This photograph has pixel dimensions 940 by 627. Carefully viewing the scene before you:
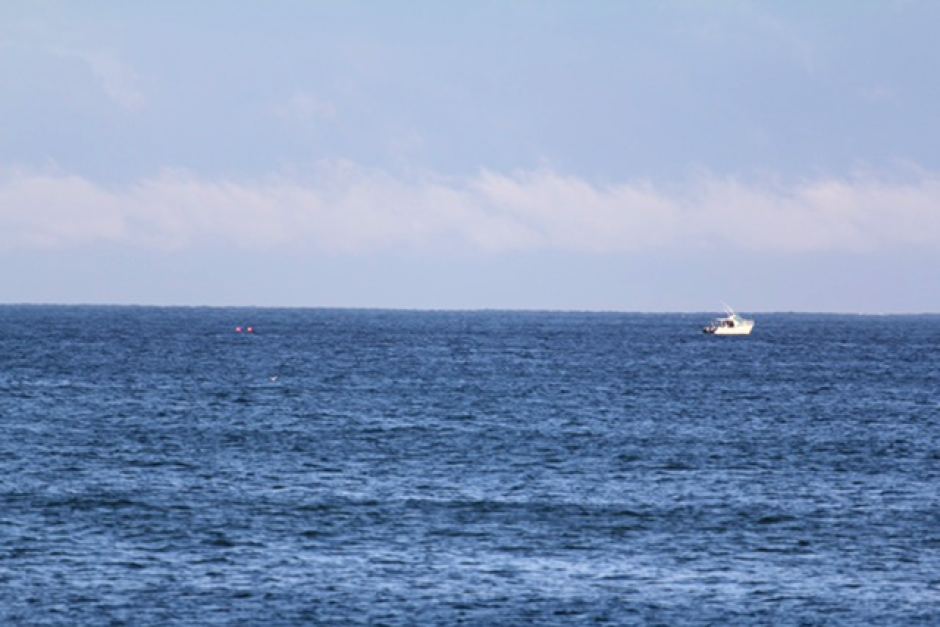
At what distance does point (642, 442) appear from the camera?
85000 mm

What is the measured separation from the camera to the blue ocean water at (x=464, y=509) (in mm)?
44344

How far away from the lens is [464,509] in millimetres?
59469

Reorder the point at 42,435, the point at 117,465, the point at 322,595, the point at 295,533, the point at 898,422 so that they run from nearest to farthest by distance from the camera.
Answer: the point at 322,595 → the point at 295,533 → the point at 117,465 → the point at 42,435 → the point at 898,422

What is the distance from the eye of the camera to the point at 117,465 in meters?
71.9

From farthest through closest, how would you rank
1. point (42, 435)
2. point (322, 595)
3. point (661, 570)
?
point (42, 435) → point (661, 570) → point (322, 595)

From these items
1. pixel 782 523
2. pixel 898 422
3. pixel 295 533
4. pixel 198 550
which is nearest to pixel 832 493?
pixel 782 523

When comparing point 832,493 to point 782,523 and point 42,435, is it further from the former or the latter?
point 42,435

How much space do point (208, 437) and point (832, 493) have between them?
117 feet

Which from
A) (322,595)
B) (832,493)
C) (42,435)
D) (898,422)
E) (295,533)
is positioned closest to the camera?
(322,595)

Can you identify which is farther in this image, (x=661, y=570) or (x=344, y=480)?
(x=344, y=480)

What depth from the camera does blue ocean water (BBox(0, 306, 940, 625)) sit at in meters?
44.3

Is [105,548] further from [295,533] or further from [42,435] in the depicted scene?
[42,435]

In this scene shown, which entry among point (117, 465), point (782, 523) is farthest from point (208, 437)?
point (782, 523)

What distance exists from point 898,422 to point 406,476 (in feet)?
138
